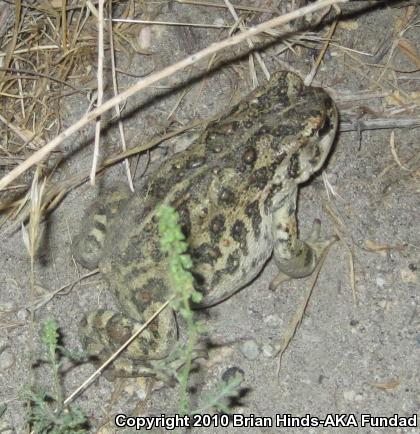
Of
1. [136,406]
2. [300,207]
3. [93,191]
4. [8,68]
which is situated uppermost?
[8,68]

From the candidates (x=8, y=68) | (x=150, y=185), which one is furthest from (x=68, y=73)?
(x=150, y=185)

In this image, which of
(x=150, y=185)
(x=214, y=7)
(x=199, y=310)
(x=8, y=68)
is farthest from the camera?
(x=214, y=7)

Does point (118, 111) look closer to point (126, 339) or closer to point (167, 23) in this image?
point (167, 23)

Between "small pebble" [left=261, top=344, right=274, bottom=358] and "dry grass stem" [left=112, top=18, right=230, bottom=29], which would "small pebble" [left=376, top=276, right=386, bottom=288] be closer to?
"small pebble" [left=261, top=344, right=274, bottom=358]

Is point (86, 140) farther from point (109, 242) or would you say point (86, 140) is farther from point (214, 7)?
point (214, 7)

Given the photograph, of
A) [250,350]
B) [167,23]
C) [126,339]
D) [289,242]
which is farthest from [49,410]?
[167,23]

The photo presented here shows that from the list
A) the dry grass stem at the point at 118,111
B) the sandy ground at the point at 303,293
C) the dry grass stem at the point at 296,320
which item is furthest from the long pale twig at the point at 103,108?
the dry grass stem at the point at 296,320

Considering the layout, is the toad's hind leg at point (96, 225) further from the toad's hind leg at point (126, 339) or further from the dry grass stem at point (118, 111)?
the toad's hind leg at point (126, 339)
